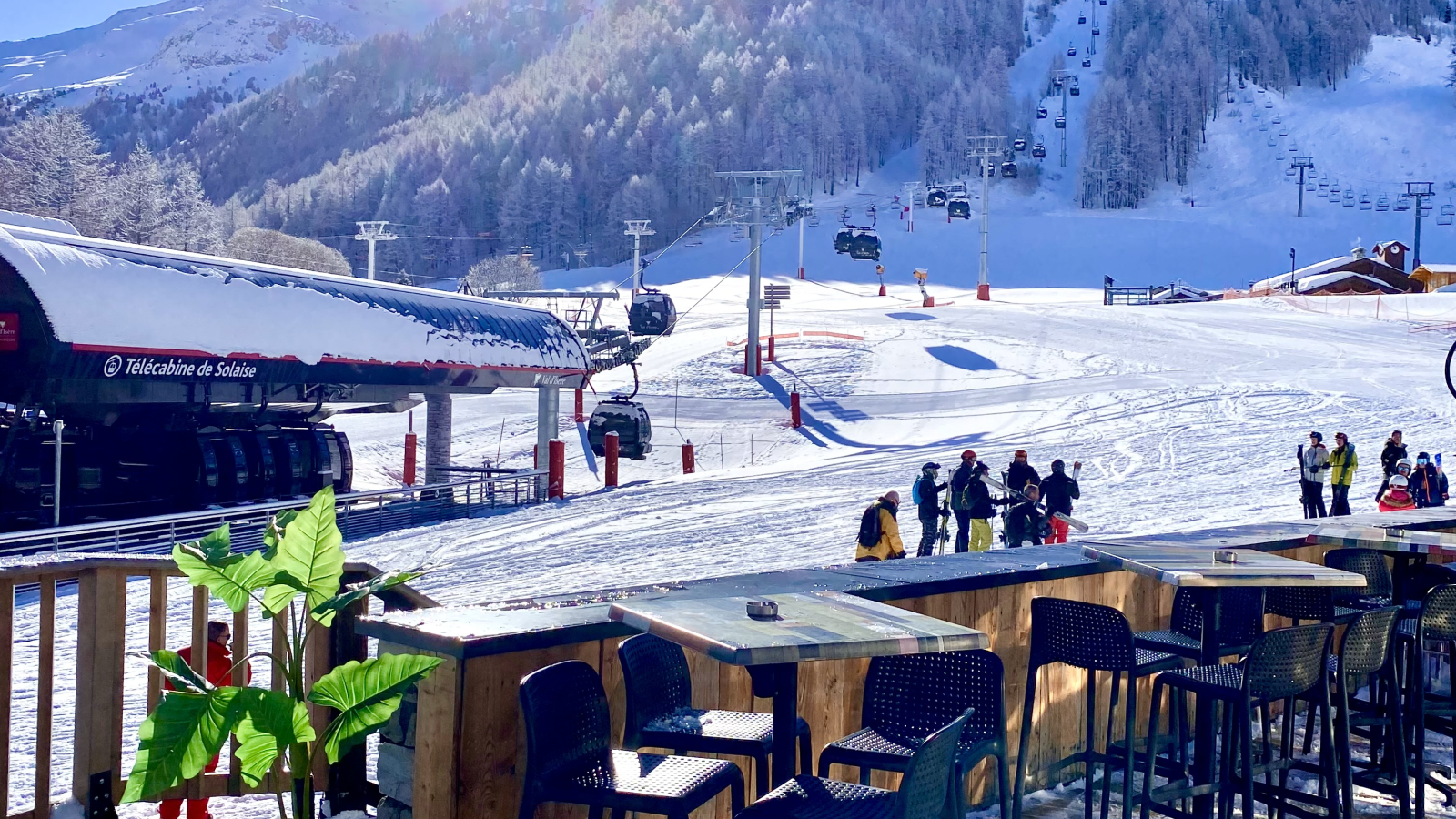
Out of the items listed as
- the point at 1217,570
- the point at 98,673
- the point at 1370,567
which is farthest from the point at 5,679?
the point at 1370,567

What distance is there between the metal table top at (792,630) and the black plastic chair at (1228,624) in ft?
7.37

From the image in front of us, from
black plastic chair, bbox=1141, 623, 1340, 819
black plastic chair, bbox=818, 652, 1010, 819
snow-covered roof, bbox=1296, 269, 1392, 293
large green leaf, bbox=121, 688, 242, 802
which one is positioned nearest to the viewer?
large green leaf, bbox=121, 688, 242, 802

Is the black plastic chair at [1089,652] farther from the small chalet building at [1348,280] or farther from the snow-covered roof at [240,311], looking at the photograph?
the small chalet building at [1348,280]

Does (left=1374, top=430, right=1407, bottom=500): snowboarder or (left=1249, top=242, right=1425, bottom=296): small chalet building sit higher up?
(left=1249, top=242, right=1425, bottom=296): small chalet building

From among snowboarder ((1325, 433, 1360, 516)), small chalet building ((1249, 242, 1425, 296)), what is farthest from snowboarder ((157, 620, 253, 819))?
small chalet building ((1249, 242, 1425, 296))

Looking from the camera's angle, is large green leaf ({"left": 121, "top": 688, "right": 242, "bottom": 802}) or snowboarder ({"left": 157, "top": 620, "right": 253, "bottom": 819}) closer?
large green leaf ({"left": 121, "top": 688, "right": 242, "bottom": 802})

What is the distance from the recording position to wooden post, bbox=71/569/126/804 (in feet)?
14.8

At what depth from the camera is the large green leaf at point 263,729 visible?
329cm

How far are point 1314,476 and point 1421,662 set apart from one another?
1247cm

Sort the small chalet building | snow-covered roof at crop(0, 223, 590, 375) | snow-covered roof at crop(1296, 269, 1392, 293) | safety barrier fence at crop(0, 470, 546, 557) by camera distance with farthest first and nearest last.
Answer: the small chalet building → snow-covered roof at crop(1296, 269, 1392, 293) → snow-covered roof at crop(0, 223, 590, 375) → safety barrier fence at crop(0, 470, 546, 557)

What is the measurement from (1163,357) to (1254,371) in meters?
3.20

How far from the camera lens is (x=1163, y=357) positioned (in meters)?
36.9

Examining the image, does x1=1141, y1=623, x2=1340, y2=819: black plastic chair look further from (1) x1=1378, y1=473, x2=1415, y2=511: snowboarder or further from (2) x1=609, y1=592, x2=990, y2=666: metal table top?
(1) x1=1378, y1=473, x2=1415, y2=511: snowboarder

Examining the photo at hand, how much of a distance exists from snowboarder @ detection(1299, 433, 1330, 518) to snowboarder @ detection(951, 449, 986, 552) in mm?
5639
